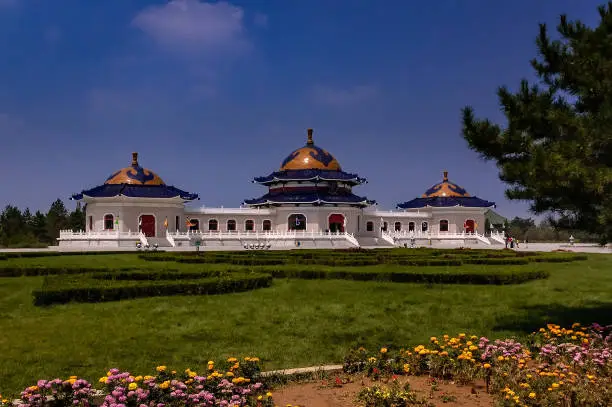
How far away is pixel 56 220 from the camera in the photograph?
7994 cm

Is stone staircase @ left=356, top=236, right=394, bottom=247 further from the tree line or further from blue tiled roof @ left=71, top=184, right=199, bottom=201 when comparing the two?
the tree line

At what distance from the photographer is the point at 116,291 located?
1570cm

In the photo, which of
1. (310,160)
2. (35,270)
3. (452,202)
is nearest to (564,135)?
(35,270)

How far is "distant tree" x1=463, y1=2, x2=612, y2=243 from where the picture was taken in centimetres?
973

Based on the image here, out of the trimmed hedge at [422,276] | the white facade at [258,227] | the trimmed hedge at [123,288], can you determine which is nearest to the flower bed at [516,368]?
the trimmed hedge at [123,288]

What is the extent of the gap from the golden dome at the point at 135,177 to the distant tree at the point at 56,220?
25.9 m

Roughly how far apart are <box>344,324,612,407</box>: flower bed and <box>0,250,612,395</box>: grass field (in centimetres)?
145

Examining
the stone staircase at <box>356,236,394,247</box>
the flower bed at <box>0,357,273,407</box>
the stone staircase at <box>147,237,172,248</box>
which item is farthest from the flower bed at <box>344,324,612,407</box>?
the stone staircase at <box>356,236,394,247</box>

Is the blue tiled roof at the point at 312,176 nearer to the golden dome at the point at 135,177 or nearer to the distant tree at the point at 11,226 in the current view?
the golden dome at the point at 135,177

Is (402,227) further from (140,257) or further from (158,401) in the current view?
(158,401)

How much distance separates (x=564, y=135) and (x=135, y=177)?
1951 inches

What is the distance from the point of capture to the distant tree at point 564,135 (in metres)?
9.73

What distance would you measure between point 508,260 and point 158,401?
1043 inches

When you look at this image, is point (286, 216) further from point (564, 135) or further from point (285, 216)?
point (564, 135)
